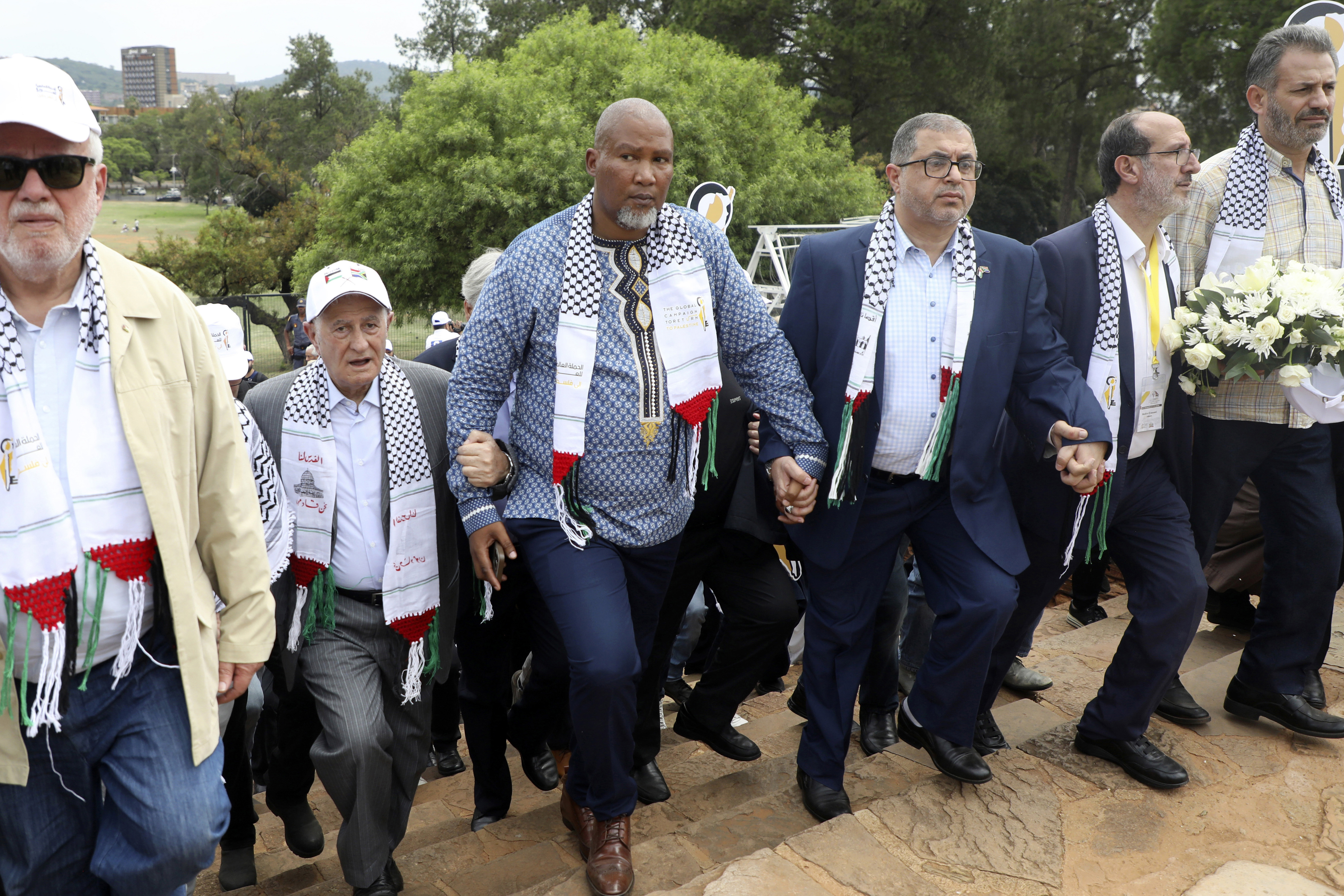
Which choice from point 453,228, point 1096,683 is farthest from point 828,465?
point 453,228

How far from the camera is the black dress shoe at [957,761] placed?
136 inches

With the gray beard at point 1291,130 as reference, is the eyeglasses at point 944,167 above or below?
below

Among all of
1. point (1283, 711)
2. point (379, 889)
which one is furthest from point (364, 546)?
point (1283, 711)

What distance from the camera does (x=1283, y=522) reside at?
13.3ft

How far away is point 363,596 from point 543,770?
4.43 ft

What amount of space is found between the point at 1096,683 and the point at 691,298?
278 cm

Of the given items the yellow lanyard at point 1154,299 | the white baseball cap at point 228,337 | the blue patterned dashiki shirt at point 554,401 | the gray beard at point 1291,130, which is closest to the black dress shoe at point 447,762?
the white baseball cap at point 228,337

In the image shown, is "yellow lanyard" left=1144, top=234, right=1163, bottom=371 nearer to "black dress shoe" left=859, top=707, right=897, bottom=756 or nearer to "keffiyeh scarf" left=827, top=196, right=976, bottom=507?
"keffiyeh scarf" left=827, top=196, right=976, bottom=507

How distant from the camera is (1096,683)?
186 inches

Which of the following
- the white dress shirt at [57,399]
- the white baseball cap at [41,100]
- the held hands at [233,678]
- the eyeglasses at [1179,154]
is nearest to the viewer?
the white baseball cap at [41,100]

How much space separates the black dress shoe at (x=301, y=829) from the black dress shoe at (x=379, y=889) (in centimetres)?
69

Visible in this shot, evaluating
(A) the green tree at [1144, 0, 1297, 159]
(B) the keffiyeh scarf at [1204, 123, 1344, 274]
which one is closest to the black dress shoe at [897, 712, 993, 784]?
(B) the keffiyeh scarf at [1204, 123, 1344, 274]

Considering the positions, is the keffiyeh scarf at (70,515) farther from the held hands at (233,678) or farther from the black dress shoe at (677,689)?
the black dress shoe at (677,689)

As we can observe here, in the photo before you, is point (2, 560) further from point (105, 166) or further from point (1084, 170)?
point (1084, 170)
